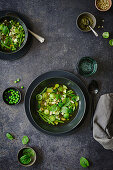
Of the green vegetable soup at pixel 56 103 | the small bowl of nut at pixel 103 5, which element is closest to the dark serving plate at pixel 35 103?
the green vegetable soup at pixel 56 103

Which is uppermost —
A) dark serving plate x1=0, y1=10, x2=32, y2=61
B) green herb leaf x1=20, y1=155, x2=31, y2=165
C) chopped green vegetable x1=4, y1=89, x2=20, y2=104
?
dark serving plate x1=0, y1=10, x2=32, y2=61

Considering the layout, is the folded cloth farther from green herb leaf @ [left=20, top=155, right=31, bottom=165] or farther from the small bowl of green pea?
the small bowl of green pea

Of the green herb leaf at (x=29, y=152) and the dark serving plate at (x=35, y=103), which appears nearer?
the dark serving plate at (x=35, y=103)

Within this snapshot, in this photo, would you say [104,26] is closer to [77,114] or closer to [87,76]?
[87,76]

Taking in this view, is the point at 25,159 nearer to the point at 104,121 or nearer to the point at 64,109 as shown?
the point at 64,109

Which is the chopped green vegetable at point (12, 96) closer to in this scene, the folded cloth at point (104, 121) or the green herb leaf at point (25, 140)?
the green herb leaf at point (25, 140)

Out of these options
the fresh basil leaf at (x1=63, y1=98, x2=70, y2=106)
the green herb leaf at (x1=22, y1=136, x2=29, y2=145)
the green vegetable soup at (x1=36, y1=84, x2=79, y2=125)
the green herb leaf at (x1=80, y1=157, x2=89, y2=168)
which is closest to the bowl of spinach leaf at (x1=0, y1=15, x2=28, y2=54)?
the green vegetable soup at (x1=36, y1=84, x2=79, y2=125)
